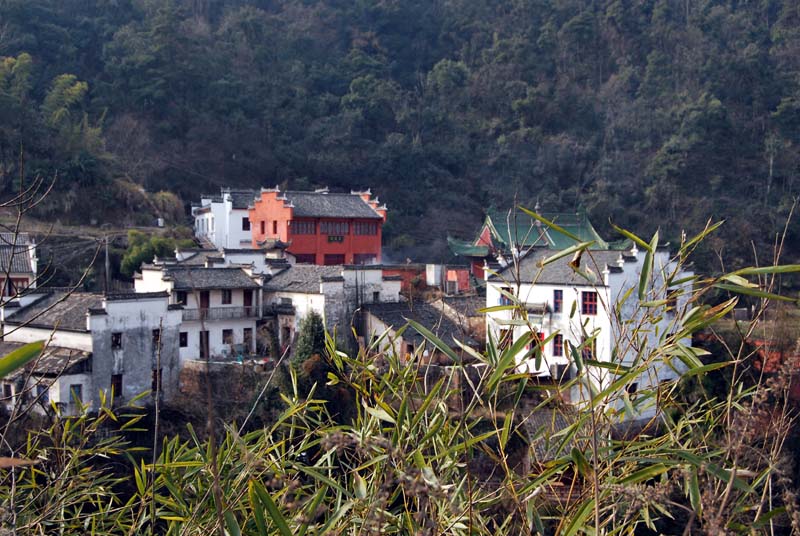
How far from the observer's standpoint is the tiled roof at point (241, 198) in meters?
20.2

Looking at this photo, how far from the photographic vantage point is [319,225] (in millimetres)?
18953

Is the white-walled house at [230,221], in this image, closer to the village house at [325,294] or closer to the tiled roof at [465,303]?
the village house at [325,294]

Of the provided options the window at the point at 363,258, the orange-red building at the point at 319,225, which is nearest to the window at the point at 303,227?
the orange-red building at the point at 319,225

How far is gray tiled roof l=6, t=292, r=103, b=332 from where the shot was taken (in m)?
11.9

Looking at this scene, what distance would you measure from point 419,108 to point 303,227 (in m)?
13.5

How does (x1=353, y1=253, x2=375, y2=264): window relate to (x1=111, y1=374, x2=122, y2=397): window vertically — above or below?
above

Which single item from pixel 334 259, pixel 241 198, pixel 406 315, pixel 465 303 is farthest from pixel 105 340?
pixel 241 198

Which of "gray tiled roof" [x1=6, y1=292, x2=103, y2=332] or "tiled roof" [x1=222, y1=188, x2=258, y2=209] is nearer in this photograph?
"gray tiled roof" [x1=6, y1=292, x2=103, y2=332]

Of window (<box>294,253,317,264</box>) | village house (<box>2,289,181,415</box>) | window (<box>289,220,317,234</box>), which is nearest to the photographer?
village house (<box>2,289,181,415</box>)

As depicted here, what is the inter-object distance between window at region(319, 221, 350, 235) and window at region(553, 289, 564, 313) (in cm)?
773

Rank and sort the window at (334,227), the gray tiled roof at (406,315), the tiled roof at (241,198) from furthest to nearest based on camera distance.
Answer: the tiled roof at (241,198) < the window at (334,227) < the gray tiled roof at (406,315)

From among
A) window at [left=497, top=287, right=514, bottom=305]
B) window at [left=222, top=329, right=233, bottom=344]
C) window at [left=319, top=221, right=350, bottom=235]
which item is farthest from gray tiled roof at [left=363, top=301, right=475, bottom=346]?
window at [left=319, top=221, right=350, bottom=235]

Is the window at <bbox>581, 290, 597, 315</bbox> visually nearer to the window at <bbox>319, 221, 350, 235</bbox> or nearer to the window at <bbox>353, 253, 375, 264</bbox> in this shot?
the window at <bbox>353, 253, 375, 264</bbox>

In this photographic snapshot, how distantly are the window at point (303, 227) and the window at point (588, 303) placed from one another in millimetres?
8276
